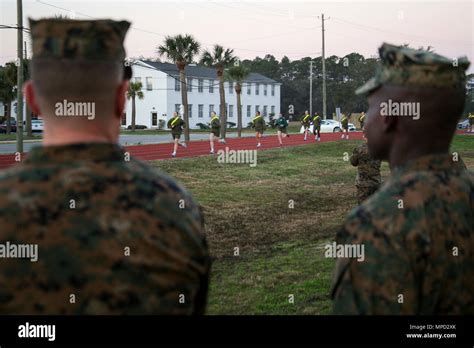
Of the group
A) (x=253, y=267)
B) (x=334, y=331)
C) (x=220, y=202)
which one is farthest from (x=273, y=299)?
(x=220, y=202)

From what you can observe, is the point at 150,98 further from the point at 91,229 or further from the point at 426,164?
the point at 91,229

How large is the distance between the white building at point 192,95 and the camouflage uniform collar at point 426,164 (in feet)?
210

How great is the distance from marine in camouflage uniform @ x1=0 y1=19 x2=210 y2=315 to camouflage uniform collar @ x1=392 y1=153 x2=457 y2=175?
987 mm

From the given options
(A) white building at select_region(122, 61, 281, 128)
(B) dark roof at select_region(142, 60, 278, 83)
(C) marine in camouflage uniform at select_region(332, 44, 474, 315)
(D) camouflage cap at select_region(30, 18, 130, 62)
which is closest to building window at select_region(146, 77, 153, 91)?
(A) white building at select_region(122, 61, 281, 128)

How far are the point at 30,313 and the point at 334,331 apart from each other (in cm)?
135

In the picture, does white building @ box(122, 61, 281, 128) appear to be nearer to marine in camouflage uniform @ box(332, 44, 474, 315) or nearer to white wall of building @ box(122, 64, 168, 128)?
white wall of building @ box(122, 64, 168, 128)

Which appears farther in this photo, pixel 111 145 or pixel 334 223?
pixel 334 223

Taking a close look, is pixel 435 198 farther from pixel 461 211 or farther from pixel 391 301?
pixel 391 301

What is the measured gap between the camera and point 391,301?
2641 millimetres

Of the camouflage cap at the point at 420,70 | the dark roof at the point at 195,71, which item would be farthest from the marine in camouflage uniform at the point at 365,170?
the dark roof at the point at 195,71

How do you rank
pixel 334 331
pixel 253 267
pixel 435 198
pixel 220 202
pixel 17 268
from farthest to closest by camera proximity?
pixel 220 202 < pixel 253 267 < pixel 334 331 < pixel 435 198 < pixel 17 268

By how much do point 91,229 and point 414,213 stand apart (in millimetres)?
1242

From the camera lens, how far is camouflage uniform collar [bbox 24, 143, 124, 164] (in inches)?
92.7

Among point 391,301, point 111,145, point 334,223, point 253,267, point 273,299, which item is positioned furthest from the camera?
point 334,223
